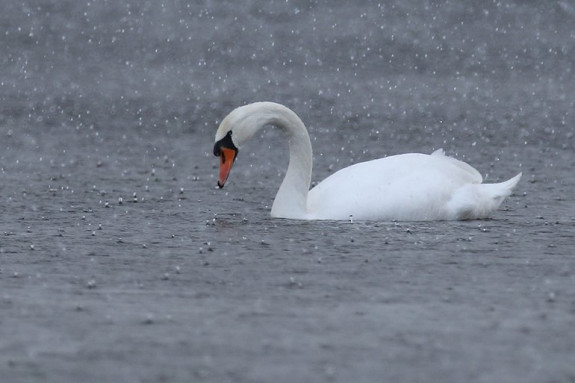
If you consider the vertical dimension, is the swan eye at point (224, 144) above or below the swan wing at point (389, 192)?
above

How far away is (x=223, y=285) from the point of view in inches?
386

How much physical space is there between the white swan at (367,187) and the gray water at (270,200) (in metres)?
0.19

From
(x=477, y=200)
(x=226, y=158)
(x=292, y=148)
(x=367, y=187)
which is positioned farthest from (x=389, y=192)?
(x=226, y=158)

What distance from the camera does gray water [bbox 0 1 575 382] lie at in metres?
7.97

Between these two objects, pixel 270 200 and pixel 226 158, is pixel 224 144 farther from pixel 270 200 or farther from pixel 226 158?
pixel 270 200

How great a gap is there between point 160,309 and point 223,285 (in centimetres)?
90

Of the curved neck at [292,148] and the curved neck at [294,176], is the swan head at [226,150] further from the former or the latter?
the curved neck at [294,176]

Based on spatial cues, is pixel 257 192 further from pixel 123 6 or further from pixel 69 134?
pixel 123 6

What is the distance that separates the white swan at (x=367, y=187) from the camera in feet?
41.9

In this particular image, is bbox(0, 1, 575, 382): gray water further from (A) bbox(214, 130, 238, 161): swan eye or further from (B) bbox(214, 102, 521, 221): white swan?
(A) bbox(214, 130, 238, 161): swan eye

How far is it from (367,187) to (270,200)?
192 cm

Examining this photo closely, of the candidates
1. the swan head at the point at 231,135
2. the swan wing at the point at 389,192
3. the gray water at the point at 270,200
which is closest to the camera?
the gray water at the point at 270,200

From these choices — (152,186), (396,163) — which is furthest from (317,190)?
(152,186)

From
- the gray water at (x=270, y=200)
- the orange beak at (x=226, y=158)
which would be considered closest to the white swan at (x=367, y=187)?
the orange beak at (x=226, y=158)
